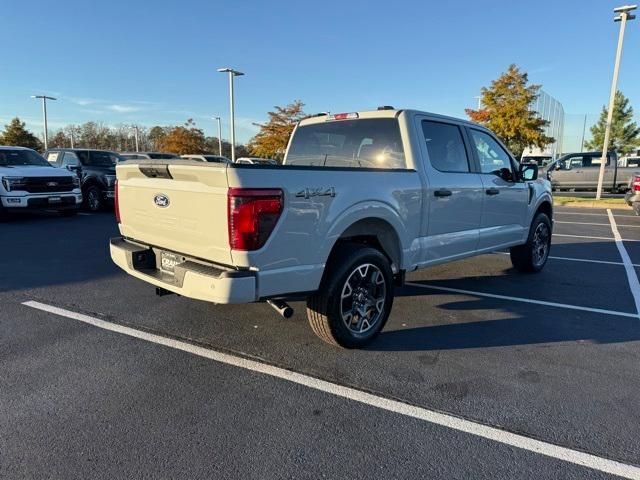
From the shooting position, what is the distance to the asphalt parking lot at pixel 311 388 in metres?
2.45

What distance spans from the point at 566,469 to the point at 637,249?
7934 mm

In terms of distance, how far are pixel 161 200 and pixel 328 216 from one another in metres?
1.34

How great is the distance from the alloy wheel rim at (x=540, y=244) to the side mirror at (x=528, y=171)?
854 millimetres

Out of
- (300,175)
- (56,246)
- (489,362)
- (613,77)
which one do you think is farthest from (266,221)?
(613,77)

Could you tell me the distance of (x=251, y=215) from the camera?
2.95 m

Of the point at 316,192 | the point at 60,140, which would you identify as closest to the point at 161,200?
the point at 316,192

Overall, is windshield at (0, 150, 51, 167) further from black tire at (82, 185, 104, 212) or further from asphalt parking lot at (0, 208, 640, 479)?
asphalt parking lot at (0, 208, 640, 479)

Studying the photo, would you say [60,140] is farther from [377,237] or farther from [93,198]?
[377,237]

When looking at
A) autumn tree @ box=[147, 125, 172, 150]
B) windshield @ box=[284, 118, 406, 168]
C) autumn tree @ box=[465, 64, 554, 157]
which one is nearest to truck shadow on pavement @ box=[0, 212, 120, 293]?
windshield @ box=[284, 118, 406, 168]

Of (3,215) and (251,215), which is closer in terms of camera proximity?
(251,215)

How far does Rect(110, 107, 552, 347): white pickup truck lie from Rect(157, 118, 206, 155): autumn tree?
47.7 meters

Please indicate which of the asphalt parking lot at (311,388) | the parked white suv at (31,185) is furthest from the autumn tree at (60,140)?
the asphalt parking lot at (311,388)

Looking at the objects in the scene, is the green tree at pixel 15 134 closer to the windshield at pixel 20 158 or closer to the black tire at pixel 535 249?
the windshield at pixel 20 158

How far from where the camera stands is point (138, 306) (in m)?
4.84
